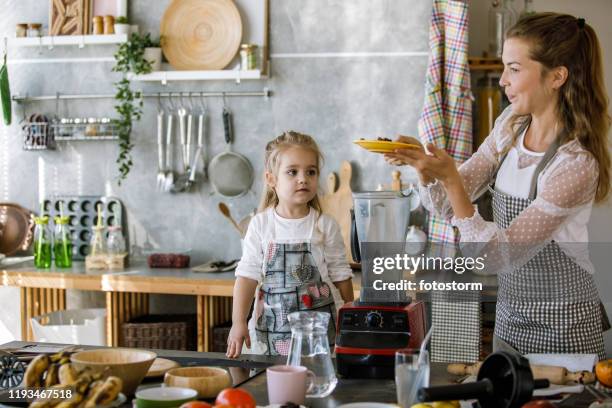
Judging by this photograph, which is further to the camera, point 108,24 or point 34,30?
point 34,30

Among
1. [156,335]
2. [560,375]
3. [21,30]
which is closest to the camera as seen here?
[560,375]

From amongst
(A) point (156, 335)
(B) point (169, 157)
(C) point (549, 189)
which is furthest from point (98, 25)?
(C) point (549, 189)

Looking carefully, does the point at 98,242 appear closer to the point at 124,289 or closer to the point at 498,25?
the point at 124,289

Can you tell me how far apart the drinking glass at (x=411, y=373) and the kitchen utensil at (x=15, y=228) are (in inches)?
138

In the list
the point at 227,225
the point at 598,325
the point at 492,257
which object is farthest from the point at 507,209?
the point at 227,225

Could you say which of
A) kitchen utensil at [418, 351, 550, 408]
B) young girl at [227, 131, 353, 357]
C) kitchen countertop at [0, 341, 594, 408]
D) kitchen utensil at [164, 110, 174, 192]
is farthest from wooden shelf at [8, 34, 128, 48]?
kitchen utensil at [418, 351, 550, 408]

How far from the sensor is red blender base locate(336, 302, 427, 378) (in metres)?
2.11

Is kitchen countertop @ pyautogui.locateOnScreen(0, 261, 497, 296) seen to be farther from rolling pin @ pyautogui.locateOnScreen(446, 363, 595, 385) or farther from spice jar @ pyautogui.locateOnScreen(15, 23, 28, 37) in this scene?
rolling pin @ pyautogui.locateOnScreen(446, 363, 595, 385)

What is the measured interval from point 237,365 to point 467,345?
163 centimetres

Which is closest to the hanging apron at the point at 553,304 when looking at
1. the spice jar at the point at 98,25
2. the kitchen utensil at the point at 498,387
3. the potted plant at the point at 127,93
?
the kitchen utensil at the point at 498,387

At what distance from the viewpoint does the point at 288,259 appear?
2898 mm

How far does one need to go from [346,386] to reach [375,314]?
0.79ft

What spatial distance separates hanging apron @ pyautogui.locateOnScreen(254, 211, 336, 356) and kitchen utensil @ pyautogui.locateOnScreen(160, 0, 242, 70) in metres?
1.81

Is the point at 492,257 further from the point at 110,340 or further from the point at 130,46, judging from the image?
the point at 130,46
